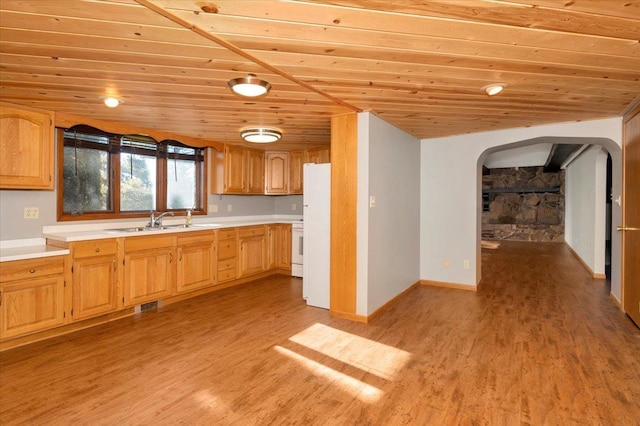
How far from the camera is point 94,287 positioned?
3312 millimetres

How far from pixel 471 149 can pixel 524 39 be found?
9.42 feet

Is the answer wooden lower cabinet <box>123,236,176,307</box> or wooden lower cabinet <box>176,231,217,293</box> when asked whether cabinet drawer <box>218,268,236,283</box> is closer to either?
wooden lower cabinet <box>176,231,217,293</box>

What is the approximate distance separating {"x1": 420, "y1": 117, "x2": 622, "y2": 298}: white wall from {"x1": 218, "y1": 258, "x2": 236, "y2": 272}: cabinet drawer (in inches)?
108

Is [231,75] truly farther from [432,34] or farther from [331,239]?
[331,239]

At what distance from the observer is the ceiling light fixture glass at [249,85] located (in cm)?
244

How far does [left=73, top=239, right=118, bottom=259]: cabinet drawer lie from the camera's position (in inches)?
125

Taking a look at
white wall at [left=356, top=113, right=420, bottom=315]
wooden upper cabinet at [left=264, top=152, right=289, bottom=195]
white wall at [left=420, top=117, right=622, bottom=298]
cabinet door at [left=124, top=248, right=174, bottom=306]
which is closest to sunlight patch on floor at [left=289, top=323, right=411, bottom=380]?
white wall at [left=356, top=113, right=420, bottom=315]

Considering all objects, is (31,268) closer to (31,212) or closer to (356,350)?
(31,212)

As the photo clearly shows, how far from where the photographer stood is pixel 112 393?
2.18 metres

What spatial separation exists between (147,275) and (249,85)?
2.50m

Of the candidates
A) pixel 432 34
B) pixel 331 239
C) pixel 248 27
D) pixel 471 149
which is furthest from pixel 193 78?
pixel 471 149

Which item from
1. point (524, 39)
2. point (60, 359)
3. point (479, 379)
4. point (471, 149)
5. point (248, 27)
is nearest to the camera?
point (248, 27)

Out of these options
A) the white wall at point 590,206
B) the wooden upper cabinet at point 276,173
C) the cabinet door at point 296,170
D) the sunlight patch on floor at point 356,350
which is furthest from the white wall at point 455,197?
the sunlight patch on floor at point 356,350

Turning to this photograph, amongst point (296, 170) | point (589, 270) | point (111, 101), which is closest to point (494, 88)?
point (111, 101)
